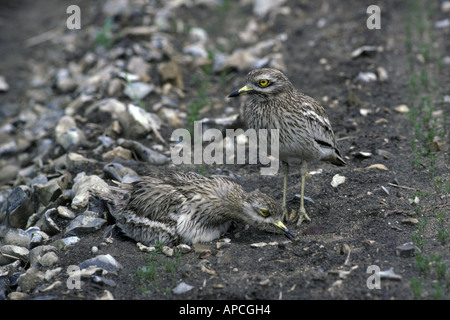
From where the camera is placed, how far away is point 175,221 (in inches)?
231

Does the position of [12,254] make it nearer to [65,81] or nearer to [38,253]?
[38,253]

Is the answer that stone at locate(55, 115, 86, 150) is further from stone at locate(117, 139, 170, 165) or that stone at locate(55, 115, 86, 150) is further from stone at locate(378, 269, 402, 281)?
stone at locate(378, 269, 402, 281)

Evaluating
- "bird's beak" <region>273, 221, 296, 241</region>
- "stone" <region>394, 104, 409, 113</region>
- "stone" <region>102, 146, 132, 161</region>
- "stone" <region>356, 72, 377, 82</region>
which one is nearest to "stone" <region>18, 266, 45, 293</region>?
"bird's beak" <region>273, 221, 296, 241</region>

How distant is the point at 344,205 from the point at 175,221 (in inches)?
75.5

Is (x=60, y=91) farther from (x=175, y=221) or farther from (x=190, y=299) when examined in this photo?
(x=190, y=299)

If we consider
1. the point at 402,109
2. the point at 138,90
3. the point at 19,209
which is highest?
the point at 138,90

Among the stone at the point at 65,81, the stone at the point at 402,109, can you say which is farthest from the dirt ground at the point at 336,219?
the stone at the point at 65,81

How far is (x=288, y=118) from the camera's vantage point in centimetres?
616

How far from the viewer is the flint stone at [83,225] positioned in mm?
5902

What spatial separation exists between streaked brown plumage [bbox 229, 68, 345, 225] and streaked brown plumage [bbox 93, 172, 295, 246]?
1.81ft

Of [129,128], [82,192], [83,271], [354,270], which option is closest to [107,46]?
[129,128]

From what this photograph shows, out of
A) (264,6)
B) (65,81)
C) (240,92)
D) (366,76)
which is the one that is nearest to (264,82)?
(240,92)

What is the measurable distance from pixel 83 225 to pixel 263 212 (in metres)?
1.95

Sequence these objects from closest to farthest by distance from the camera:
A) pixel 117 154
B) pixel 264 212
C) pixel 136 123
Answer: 1. pixel 264 212
2. pixel 117 154
3. pixel 136 123
